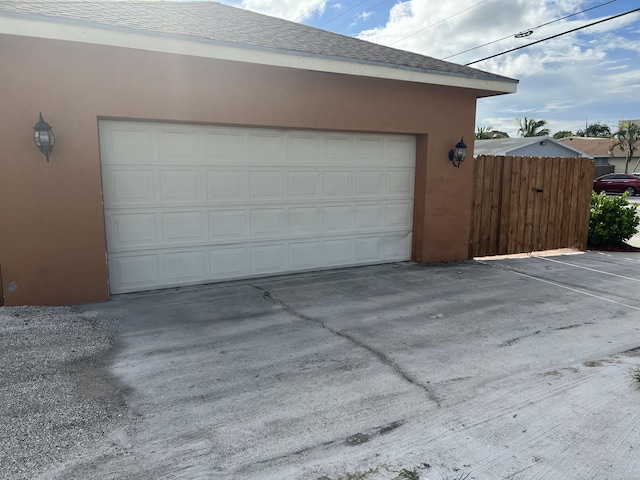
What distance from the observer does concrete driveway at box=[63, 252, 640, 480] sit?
2.58 meters

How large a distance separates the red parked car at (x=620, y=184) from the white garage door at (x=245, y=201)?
23.5 metres

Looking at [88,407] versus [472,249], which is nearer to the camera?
[88,407]

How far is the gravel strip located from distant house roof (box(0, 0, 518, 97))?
2948 mm

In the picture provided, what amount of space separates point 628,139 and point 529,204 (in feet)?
116

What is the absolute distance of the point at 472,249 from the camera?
331 inches

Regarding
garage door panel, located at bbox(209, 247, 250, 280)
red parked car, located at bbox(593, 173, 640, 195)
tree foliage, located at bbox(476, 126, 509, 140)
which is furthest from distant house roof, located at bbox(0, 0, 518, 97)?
tree foliage, located at bbox(476, 126, 509, 140)

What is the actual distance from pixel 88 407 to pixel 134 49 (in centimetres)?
400

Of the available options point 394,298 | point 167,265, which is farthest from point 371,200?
point 167,265

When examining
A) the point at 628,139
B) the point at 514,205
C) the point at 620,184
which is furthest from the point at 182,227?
the point at 628,139

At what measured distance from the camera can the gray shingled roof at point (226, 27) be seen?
477cm

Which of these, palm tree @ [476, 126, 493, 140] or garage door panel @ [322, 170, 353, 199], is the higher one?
palm tree @ [476, 126, 493, 140]

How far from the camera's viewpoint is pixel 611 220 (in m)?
9.71

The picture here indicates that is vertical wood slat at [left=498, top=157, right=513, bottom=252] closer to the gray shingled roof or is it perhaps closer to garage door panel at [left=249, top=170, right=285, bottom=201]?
the gray shingled roof

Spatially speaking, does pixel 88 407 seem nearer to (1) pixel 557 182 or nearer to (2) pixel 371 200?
(2) pixel 371 200
